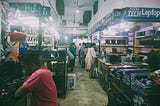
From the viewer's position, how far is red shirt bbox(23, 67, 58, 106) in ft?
7.27

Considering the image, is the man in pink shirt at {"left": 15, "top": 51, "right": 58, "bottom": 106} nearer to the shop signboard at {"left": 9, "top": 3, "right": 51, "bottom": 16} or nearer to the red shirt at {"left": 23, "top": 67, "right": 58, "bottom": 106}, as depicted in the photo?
the red shirt at {"left": 23, "top": 67, "right": 58, "bottom": 106}

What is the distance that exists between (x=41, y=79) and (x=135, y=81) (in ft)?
6.21

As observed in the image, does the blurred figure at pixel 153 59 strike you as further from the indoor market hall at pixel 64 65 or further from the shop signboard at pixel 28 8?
the shop signboard at pixel 28 8

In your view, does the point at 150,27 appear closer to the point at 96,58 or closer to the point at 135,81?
the point at 96,58

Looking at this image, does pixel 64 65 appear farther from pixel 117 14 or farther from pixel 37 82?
pixel 37 82

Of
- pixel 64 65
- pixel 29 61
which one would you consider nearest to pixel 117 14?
pixel 64 65

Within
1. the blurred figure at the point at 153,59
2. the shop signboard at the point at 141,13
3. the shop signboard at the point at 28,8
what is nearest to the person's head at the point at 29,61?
the shop signboard at the point at 28,8

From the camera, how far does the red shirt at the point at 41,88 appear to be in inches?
87.2

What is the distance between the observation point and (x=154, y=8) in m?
6.96

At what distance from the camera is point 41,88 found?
89.3 inches

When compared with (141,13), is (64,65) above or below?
below

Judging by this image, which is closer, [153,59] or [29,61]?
[29,61]

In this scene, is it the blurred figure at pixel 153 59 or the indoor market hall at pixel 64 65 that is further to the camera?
the blurred figure at pixel 153 59

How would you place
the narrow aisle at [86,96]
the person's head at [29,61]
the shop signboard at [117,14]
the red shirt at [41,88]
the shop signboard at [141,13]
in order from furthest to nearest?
1. the shop signboard at [117,14]
2. the shop signboard at [141,13]
3. the narrow aisle at [86,96]
4. the person's head at [29,61]
5. the red shirt at [41,88]
